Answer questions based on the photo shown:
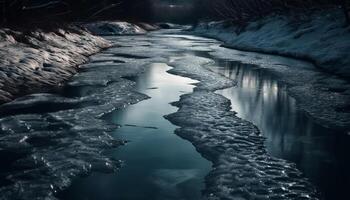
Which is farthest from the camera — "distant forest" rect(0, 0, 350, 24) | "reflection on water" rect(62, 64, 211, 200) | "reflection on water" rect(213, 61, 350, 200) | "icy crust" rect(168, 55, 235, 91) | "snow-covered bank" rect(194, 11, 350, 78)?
"distant forest" rect(0, 0, 350, 24)

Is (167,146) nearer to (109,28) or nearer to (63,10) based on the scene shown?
(63,10)

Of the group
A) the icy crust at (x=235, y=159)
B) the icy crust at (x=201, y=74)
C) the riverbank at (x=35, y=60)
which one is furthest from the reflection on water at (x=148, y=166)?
the riverbank at (x=35, y=60)

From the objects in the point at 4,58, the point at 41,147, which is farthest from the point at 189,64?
the point at 41,147

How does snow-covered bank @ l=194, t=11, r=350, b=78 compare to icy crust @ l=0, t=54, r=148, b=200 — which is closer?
icy crust @ l=0, t=54, r=148, b=200

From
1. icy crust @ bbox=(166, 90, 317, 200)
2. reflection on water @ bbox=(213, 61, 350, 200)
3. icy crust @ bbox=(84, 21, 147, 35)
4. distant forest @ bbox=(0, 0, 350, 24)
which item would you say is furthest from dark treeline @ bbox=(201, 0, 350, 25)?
icy crust @ bbox=(166, 90, 317, 200)

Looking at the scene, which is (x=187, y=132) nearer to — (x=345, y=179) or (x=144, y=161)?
(x=144, y=161)

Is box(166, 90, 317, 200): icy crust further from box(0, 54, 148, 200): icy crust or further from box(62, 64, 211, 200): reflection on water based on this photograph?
box(0, 54, 148, 200): icy crust

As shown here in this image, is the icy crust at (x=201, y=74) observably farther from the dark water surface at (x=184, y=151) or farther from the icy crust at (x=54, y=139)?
the icy crust at (x=54, y=139)
